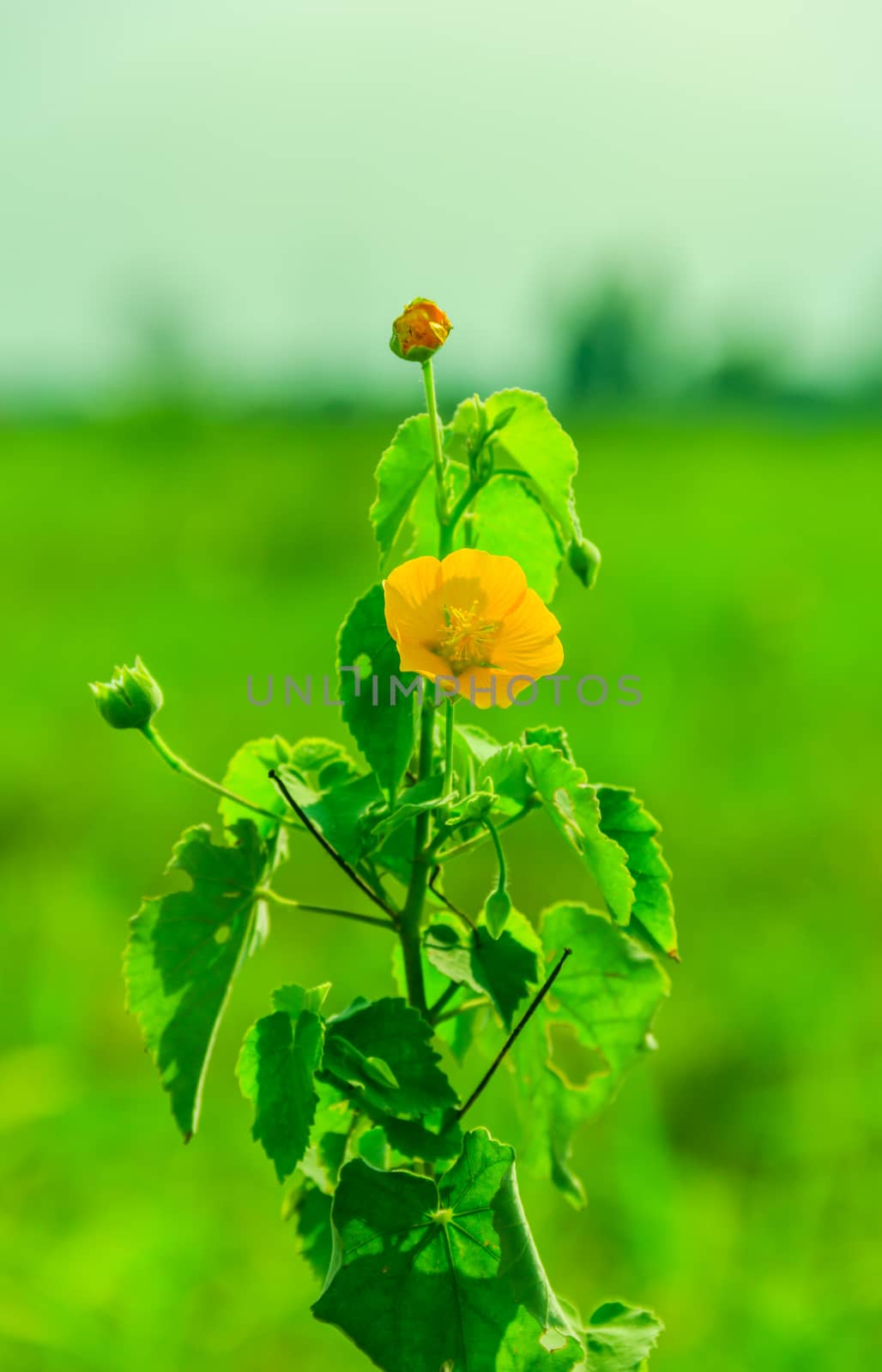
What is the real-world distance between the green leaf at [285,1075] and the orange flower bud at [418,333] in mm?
417

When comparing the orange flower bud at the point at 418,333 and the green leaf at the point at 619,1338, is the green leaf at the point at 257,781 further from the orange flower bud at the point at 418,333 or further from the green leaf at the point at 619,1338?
the green leaf at the point at 619,1338

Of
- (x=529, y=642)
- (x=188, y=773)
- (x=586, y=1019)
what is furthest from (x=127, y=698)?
(x=586, y=1019)

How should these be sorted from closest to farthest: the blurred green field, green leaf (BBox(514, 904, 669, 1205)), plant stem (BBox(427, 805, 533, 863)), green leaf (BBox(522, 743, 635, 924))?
green leaf (BBox(522, 743, 635, 924)) < plant stem (BBox(427, 805, 533, 863)) < green leaf (BBox(514, 904, 669, 1205)) < the blurred green field

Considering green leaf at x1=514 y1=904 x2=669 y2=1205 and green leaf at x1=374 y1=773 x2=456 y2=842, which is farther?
green leaf at x1=514 y1=904 x2=669 y2=1205

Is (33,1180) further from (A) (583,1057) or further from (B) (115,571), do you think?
(B) (115,571)

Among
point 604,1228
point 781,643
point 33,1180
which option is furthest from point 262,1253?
point 781,643

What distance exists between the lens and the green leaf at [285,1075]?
28.1 inches

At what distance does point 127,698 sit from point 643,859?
0.38 m

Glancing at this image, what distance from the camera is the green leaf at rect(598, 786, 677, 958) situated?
0.76 metres

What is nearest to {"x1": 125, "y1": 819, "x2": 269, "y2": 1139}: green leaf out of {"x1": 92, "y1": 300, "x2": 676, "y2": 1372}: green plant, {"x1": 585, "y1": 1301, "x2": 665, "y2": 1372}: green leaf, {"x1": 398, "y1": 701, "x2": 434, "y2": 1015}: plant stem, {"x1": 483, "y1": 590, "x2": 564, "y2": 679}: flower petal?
{"x1": 92, "y1": 300, "x2": 676, "y2": 1372}: green plant

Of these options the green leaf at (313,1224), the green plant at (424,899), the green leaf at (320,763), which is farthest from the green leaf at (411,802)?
the green leaf at (313,1224)

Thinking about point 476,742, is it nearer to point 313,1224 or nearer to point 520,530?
point 520,530

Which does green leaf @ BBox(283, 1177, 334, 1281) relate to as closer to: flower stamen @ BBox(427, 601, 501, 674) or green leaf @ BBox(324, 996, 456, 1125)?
green leaf @ BBox(324, 996, 456, 1125)

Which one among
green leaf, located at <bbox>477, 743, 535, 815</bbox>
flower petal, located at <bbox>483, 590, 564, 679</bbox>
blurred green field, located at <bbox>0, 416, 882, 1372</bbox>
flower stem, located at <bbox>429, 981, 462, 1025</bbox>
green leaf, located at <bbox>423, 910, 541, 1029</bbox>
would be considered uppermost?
flower petal, located at <bbox>483, 590, 564, 679</bbox>
